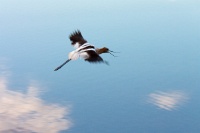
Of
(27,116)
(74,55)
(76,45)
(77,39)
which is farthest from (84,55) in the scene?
(27,116)

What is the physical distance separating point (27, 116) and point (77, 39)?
185 meters

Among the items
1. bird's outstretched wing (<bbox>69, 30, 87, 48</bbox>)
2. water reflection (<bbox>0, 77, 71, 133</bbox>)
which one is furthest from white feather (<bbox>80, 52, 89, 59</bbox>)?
water reflection (<bbox>0, 77, 71, 133</bbox>)

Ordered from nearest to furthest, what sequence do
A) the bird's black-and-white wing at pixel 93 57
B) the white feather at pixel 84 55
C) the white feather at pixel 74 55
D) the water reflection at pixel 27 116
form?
1. the white feather at pixel 74 55
2. the white feather at pixel 84 55
3. the bird's black-and-white wing at pixel 93 57
4. the water reflection at pixel 27 116

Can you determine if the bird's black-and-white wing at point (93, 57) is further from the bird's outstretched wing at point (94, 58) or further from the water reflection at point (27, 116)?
the water reflection at point (27, 116)

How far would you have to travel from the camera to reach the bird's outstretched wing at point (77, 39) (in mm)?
13330

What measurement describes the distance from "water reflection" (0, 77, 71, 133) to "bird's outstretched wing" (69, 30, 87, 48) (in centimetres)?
16782

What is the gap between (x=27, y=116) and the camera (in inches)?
7638

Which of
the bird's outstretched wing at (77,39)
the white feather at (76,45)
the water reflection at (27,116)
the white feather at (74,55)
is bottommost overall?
the white feather at (74,55)

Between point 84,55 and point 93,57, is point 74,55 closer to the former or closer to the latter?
point 84,55

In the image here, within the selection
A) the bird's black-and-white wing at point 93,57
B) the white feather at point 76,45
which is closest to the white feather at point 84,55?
the bird's black-and-white wing at point 93,57

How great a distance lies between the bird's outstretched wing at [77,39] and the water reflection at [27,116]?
16782cm

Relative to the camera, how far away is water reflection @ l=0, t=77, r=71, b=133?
600 feet

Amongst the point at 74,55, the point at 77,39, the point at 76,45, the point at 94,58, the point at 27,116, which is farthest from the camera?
the point at 27,116

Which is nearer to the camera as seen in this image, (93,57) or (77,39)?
(93,57)
